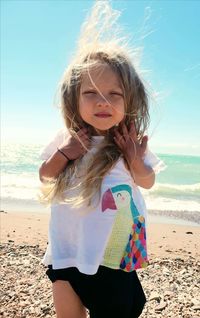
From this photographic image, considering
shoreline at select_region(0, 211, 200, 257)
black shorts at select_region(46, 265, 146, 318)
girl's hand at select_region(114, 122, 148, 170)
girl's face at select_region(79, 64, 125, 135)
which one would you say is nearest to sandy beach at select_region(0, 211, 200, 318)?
shoreline at select_region(0, 211, 200, 257)

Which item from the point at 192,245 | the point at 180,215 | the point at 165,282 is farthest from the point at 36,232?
the point at 180,215

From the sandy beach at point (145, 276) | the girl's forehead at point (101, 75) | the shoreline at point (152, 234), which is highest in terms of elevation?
the girl's forehead at point (101, 75)

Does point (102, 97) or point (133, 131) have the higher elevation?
point (102, 97)

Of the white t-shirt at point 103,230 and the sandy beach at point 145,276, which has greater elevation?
the white t-shirt at point 103,230

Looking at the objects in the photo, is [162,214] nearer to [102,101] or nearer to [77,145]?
[77,145]

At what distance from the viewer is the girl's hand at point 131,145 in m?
2.26

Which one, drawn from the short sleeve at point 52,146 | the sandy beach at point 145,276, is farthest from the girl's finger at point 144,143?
the sandy beach at point 145,276

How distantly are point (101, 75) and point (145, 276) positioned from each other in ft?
9.66

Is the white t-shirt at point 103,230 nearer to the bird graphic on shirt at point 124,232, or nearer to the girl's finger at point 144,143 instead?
the bird graphic on shirt at point 124,232

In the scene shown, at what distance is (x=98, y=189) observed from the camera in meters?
2.20

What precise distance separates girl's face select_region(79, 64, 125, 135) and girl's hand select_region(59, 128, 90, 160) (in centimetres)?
9

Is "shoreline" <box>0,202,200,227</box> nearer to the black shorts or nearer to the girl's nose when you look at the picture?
the black shorts

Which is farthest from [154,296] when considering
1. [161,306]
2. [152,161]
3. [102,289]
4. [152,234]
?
[152,234]

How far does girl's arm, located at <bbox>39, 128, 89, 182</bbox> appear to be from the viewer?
224 centimetres
